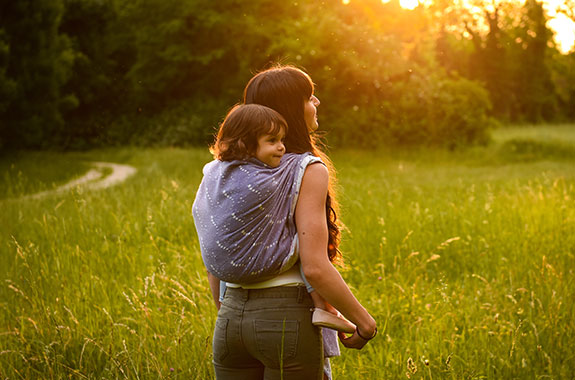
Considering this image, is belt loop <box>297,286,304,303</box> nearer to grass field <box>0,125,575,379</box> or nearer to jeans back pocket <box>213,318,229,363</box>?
jeans back pocket <box>213,318,229,363</box>

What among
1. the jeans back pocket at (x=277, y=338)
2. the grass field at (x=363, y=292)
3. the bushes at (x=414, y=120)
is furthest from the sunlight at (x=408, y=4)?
the jeans back pocket at (x=277, y=338)

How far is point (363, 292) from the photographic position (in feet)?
15.2

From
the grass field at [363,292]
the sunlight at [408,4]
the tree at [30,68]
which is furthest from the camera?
the sunlight at [408,4]

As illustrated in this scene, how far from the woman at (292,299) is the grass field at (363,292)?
0.75 m

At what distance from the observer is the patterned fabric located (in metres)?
2.05

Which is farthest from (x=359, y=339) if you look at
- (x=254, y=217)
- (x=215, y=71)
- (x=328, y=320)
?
(x=215, y=71)

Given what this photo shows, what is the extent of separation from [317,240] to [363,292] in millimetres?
2757

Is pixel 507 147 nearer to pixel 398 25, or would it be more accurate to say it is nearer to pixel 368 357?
pixel 398 25

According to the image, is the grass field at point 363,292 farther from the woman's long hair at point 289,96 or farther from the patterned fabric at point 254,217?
the woman's long hair at point 289,96

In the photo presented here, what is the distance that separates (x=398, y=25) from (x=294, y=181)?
26.2 m

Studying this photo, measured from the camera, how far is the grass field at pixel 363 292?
11.3 ft

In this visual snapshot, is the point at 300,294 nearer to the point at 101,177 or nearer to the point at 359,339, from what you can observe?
the point at 359,339

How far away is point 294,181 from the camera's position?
2.04 metres

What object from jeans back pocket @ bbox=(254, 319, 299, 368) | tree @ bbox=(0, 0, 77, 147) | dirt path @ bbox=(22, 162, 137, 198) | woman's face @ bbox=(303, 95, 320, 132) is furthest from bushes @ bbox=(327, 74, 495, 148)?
jeans back pocket @ bbox=(254, 319, 299, 368)
